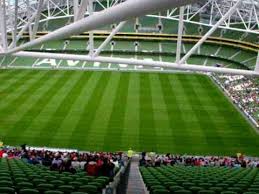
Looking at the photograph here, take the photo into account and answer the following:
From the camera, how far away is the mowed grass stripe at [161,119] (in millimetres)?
25516

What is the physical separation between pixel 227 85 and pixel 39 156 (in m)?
23.6

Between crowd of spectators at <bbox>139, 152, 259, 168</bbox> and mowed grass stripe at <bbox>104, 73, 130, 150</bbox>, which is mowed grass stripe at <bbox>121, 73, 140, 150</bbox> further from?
crowd of spectators at <bbox>139, 152, 259, 168</bbox>

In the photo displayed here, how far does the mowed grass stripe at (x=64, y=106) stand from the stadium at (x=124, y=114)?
0.21 ft

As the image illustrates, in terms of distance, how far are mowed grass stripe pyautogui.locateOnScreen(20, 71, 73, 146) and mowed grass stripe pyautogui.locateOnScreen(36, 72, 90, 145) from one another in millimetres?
362

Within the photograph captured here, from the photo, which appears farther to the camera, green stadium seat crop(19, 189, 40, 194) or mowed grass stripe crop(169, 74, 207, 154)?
mowed grass stripe crop(169, 74, 207, 154)

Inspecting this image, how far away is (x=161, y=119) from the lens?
29.7 m

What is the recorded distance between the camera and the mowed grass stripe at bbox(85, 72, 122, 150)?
25352 mm

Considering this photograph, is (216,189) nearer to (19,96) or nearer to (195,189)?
(195,189)

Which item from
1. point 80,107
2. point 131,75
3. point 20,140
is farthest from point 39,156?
point 131,75

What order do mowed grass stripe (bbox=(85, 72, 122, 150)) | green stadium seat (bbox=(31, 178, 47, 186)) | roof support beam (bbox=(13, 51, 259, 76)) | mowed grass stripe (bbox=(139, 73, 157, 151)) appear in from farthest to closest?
mowed grass stripe (bbox=(139, 73, 157, 151)), mowed grass stripe (bbox=(85, 72, 122, 150)), roof support beam (bbox=(13, 51, 259, 76)), green stadium seat (bbox=(31, 178, 47, 186))

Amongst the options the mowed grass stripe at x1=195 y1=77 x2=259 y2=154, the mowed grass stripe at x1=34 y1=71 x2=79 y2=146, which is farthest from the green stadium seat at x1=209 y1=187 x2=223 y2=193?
the mowed grass stripe at x1=34 y1=71 x2=79 y2=146

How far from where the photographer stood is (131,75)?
143 feet

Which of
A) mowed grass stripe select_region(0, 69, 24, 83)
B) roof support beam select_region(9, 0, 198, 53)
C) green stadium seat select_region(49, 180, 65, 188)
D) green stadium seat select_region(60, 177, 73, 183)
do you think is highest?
mowed grass stripe select_region(0, 69, 24, 83)

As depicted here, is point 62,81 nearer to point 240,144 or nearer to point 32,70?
point 32,70
